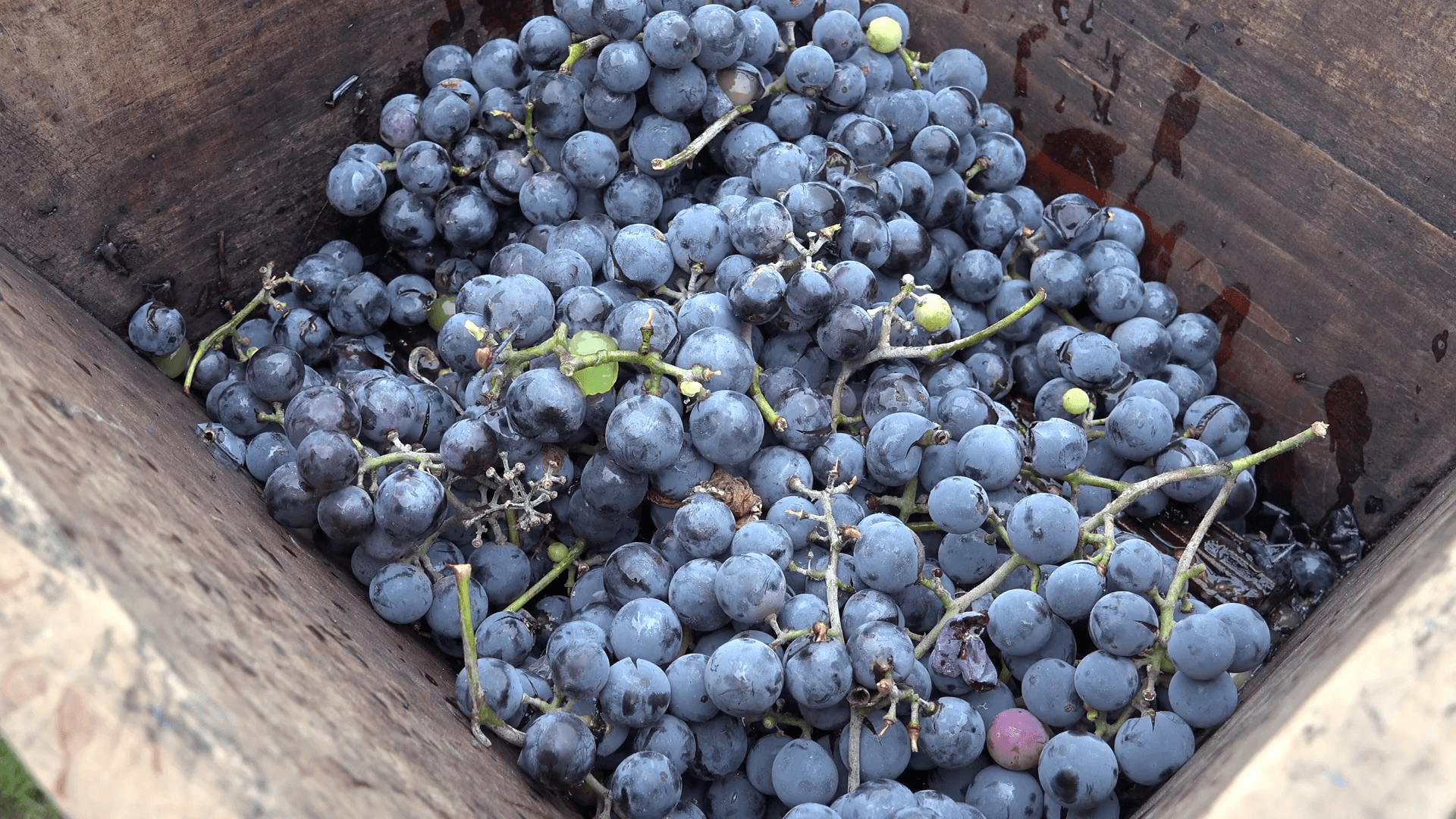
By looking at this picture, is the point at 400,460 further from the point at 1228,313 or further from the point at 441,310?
the point at 1228,313

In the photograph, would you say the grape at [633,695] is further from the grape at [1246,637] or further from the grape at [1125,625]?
the grape at [1246,637]

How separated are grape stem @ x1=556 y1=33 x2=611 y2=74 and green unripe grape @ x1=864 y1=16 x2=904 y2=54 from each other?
57cm

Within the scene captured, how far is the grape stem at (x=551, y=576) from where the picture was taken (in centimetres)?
152

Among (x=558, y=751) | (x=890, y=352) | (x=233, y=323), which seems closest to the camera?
(x=558, y=751)

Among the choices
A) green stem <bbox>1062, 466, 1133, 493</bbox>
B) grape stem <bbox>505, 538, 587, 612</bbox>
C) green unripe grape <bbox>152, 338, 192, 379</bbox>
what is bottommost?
green unripe grape <bbox>152, 338, 192, 379</bbox>

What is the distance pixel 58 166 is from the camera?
1.59m

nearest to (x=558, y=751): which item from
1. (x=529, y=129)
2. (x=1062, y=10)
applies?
(x=529, y=129)

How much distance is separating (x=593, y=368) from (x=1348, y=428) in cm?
145

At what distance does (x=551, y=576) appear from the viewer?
1558 mm

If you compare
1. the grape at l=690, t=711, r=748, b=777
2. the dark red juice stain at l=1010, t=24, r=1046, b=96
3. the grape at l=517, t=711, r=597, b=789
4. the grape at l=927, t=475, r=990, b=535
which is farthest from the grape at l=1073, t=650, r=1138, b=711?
the dark red juice stain at l=1010, t=24, r=1046, b=96

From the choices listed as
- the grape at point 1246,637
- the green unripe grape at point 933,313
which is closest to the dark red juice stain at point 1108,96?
the green unripe grape at point 933,313

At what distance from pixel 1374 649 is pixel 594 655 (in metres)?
0.88

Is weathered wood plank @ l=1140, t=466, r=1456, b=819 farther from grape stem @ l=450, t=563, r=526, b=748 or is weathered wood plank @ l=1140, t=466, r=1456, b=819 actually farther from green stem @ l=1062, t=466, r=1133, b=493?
grape stem @ l=450, t=563, r=526, b=748

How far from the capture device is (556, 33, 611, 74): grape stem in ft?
6.07
